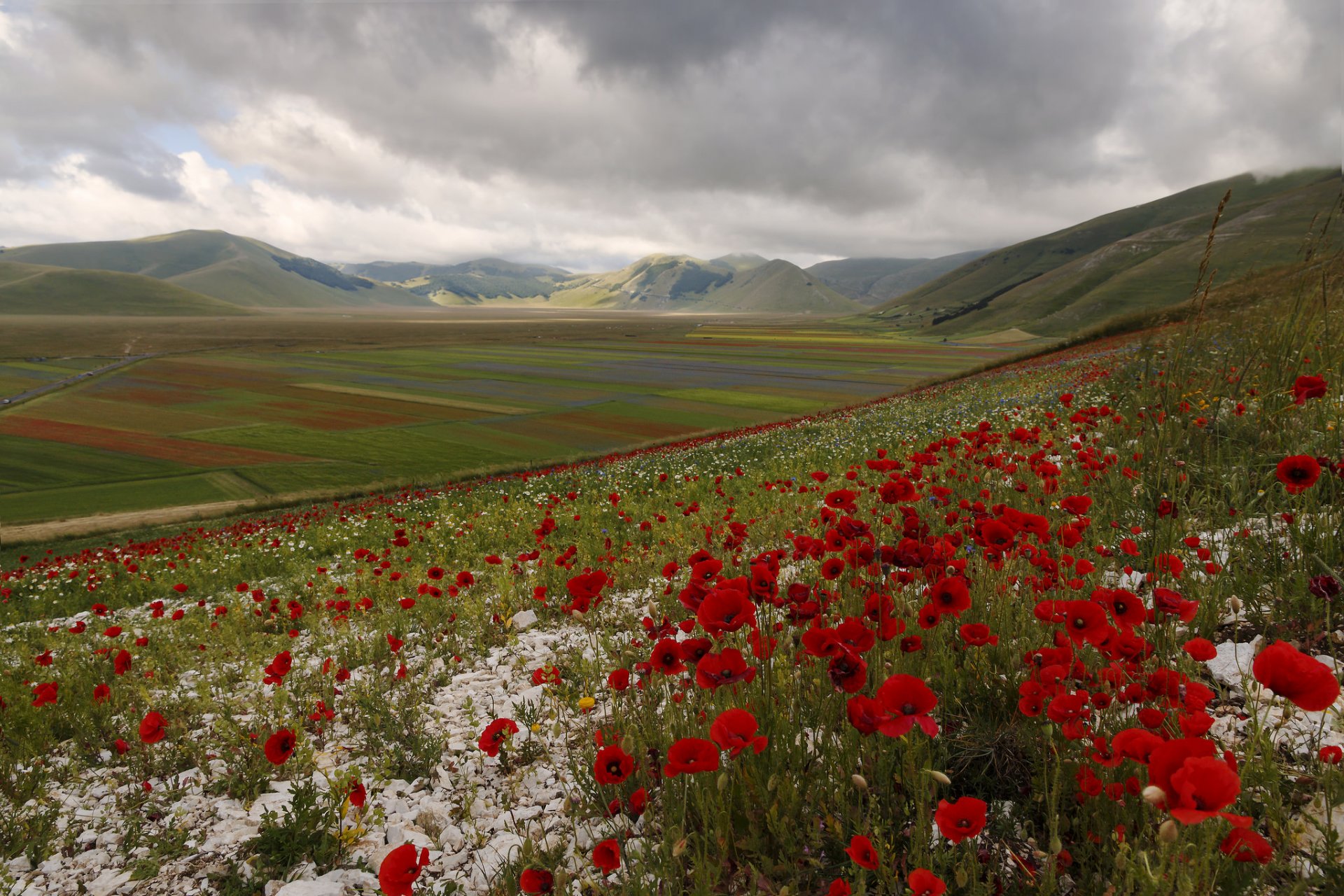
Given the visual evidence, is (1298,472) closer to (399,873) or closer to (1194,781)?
(1194,781)

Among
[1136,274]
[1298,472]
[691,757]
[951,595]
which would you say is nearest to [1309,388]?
[1298,472]

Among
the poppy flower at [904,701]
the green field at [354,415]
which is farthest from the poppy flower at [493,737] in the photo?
the green field at [354,415]

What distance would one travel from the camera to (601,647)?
541 cm

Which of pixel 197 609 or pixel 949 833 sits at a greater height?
pixel 949 833

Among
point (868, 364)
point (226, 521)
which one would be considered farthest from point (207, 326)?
point (226, 521)

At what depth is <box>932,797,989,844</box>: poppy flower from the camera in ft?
6.07

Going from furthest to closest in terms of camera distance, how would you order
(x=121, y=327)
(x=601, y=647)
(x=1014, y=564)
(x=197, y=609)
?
(x=121, y=327), (x=197, y=609), (x=601, y=647), (x=1014, y=564)

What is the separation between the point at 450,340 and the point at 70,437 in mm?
111948

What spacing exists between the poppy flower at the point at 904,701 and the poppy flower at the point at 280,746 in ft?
9.19

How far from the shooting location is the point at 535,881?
89.0 inches

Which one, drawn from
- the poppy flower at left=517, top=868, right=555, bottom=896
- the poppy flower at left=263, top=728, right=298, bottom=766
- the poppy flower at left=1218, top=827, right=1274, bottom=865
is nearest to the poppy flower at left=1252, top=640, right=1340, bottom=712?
the poppy flower at left=1218, top=827, right=1274, bottom=865

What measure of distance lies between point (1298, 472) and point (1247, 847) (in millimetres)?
1656

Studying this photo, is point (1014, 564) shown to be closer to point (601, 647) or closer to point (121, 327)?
point (601, 647)

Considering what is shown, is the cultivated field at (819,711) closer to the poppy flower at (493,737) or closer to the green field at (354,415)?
the poppy flower at (493,737)
